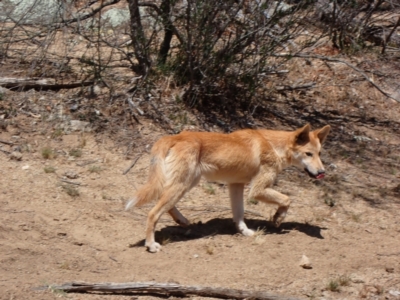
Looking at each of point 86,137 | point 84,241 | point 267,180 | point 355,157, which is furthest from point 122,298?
point 355,157

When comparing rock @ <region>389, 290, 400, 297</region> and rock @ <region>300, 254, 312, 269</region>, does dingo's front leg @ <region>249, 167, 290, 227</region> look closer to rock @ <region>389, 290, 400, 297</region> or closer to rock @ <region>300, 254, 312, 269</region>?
rock @ <region>300, 254, 312, 269</region>

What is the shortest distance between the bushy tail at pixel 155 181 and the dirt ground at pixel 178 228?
602mm

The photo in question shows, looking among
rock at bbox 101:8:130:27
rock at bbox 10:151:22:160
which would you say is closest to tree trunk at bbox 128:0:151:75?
rock at bbox 101:8:130:27

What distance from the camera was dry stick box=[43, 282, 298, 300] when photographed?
6.36 meters

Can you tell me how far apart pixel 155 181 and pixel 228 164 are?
997 mm

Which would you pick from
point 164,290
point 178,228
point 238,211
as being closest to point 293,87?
point 238,211

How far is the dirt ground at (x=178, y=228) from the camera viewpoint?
7035 mm

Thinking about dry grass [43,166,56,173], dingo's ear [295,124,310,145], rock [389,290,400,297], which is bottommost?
rock [389,290,400,297]

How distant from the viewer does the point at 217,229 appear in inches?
334

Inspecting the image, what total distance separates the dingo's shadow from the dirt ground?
15 millimetres

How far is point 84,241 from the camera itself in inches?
304

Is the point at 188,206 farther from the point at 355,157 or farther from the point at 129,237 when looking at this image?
the point at 355,157

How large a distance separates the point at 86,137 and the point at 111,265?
3.54 metres

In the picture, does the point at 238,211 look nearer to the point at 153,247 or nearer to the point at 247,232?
the point at 247,232
